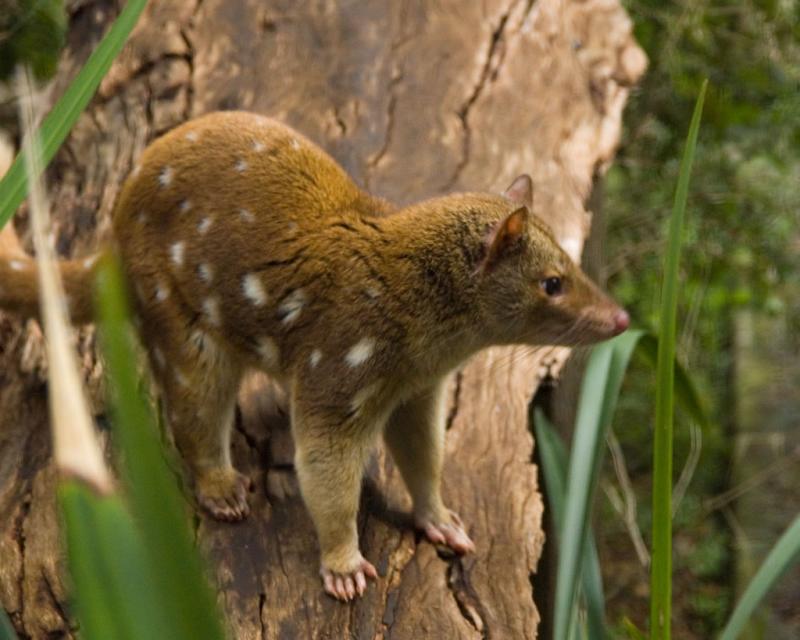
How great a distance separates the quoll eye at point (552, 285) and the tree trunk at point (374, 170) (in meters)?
0.55

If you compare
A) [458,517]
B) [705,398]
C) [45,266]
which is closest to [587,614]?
[458,517]

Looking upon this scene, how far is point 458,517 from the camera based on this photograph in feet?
9.12

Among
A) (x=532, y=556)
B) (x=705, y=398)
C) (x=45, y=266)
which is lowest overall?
(x=705, y=398)


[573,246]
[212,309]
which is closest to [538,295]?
[212,309]

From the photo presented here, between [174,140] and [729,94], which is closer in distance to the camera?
[174,140]

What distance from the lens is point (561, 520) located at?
6.68 ft

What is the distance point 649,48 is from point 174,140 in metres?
3.13

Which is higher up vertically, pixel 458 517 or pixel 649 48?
pixel 649 48

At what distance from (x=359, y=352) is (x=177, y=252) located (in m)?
0.57

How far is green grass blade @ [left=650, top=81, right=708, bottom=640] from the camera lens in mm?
1692

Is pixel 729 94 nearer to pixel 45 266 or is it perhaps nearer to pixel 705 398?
pixel 705 398

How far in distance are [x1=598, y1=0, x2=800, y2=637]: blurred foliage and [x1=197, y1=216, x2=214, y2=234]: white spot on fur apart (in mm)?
2418

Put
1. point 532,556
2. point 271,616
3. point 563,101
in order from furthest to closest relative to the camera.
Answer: point 563,101
point 532,556
point 271,616

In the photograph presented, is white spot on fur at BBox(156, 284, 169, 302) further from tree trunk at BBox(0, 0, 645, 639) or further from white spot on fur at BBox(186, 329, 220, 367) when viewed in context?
tree trunk at BBox(0, 0, 645, 639)
